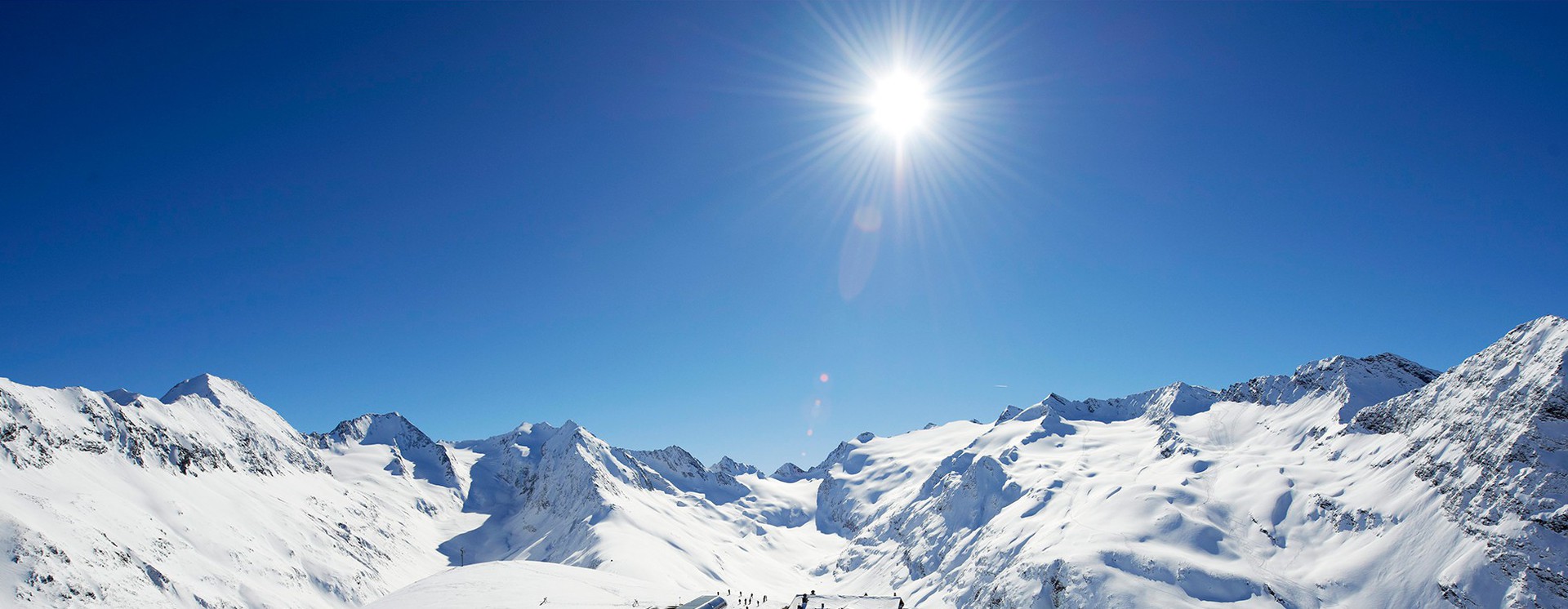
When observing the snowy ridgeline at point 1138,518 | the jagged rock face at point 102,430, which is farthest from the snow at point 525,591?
the jagged rock face at point 102,430

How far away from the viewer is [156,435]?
16962cm

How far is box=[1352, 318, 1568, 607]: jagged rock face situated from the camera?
262ft

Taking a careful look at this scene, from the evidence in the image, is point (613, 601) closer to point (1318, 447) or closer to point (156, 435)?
point (1318, 447)

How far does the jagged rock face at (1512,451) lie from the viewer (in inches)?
3147

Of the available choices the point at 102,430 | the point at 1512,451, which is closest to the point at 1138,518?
the point at 1512,451

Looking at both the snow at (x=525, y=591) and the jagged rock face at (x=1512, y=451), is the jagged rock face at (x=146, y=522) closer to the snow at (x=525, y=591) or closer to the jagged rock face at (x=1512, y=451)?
the snow at (x=525, y=591)

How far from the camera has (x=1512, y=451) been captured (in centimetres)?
8894

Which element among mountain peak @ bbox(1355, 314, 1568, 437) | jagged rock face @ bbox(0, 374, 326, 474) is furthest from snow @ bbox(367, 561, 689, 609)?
jagged rock face @ bbox(0, 374, 326, 474)

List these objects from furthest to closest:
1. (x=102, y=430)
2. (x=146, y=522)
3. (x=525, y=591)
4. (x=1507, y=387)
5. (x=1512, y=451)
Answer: (x=102, y=430)
(x=146, y=522)
(x=1507, y=387)
(x=1512, y=451)
(x=525, y=591)

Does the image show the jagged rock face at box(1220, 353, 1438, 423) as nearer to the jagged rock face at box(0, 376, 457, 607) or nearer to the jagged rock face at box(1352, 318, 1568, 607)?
the jagged rock face at box(1352, 318, 1568, 607)

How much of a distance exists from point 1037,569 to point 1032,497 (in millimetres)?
50879

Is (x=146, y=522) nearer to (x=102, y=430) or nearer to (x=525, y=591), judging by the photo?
(x=102, y=430)

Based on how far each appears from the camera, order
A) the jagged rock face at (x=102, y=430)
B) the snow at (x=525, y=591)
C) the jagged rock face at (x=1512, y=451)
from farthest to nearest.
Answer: the jagged rock face at (x=102, y=430) → the jagged rock face at (x=1512, y=451) → the snow at (x=525, y=591)

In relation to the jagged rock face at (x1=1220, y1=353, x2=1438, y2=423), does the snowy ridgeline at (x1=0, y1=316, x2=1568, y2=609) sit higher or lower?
lower
